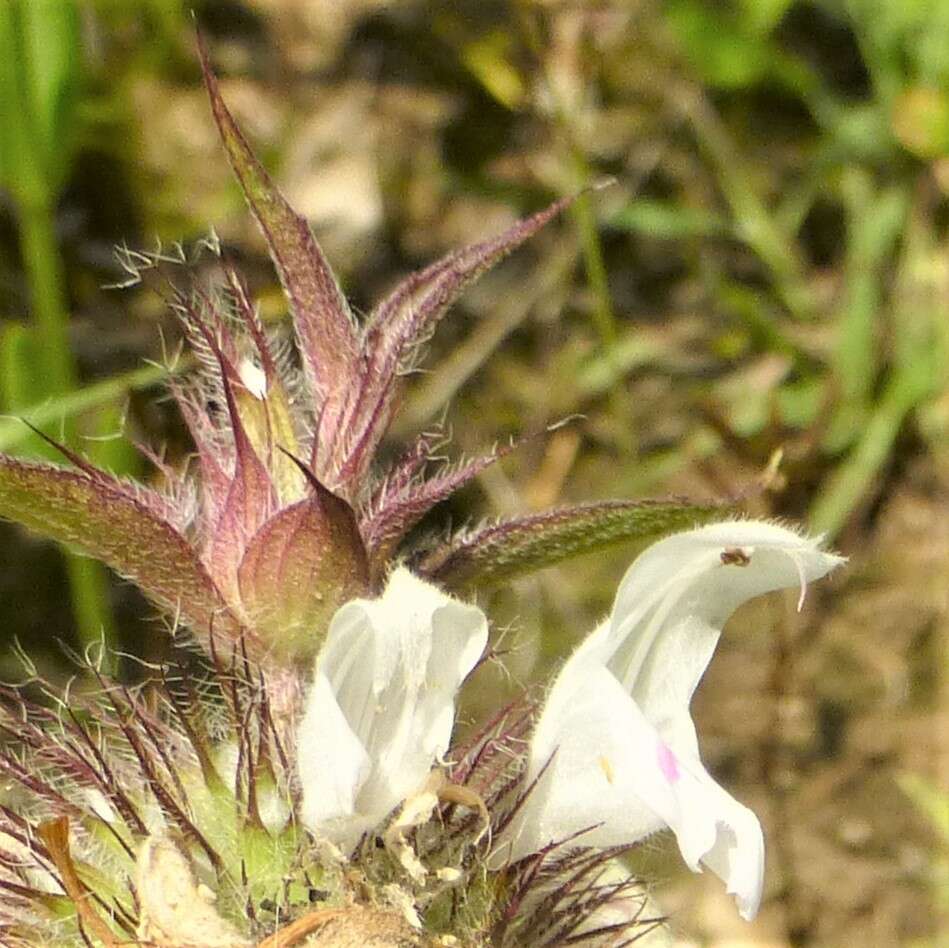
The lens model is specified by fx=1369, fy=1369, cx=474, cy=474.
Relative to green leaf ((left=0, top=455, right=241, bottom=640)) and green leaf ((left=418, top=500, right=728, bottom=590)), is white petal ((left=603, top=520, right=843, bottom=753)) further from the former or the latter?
green leaf ((left=0, top=455, right=241, bottom=640))


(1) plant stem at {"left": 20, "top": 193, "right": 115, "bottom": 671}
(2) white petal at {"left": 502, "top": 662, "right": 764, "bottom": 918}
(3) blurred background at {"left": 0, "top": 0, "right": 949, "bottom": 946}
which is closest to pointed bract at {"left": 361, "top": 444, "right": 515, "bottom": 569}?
(2) white petal at {"left": 502, "top": 662, "right": 764, "bottom": 918}

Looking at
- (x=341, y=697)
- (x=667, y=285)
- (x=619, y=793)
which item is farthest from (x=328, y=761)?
(x=667, y=285)

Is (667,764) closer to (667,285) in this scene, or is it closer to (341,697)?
(341,697)

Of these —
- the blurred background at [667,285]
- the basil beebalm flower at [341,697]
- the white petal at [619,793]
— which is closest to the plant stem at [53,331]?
the blurred background at [667,285]

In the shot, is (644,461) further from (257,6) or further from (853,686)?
(257,6)

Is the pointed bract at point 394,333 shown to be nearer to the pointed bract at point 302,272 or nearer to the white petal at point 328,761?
the pointed bract at point 302,272

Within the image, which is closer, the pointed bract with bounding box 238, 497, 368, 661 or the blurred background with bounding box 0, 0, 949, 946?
the pointed bract with bounding box 238, 497, 368, 661
